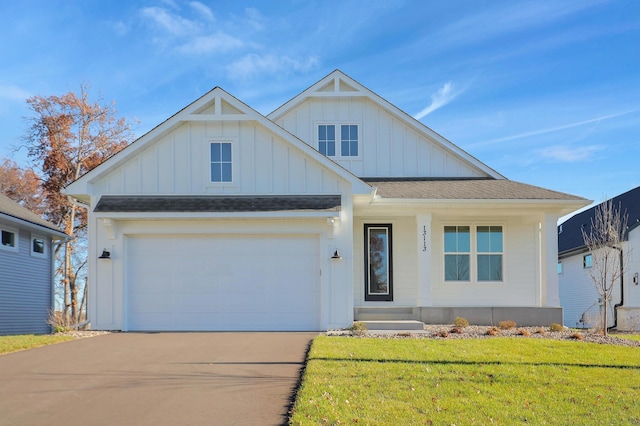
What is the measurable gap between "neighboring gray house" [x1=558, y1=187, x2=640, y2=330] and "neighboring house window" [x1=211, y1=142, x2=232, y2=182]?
1162cm

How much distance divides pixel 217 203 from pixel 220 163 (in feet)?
3.60

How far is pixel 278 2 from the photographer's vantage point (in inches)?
586

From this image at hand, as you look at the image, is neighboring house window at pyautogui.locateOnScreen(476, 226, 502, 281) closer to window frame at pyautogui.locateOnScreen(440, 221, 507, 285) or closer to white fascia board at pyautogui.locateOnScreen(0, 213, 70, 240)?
window frame at pyautogui.locateOnScreen(440, 221, 507, 285)

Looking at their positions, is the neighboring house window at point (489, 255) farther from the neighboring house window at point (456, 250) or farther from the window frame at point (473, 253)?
the neighboring house window at point (456, 250)

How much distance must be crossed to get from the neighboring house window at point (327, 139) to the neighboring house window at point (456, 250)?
402 cm

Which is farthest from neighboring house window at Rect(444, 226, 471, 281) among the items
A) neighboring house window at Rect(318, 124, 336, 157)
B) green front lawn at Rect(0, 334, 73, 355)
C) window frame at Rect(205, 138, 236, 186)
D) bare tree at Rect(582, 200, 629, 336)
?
green front lawn at Rect(0, 334, 73, 355)

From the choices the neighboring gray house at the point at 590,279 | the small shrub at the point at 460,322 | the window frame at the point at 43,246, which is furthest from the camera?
the neighboring gray house at the point at 590,279

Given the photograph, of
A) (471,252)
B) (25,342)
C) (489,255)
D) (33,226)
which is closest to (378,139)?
(471,252)

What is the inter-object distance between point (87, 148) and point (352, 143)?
1760 cm

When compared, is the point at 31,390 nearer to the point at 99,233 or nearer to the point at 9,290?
the point at 99,233

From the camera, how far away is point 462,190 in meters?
16.4

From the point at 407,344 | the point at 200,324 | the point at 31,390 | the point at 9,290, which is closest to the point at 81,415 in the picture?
the point at 31,390

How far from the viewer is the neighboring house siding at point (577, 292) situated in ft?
81.6

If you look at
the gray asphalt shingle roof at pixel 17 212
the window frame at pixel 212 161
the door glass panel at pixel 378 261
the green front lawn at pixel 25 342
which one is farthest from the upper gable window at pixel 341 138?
the gray asphalt shingle roof at pixel 17 212
